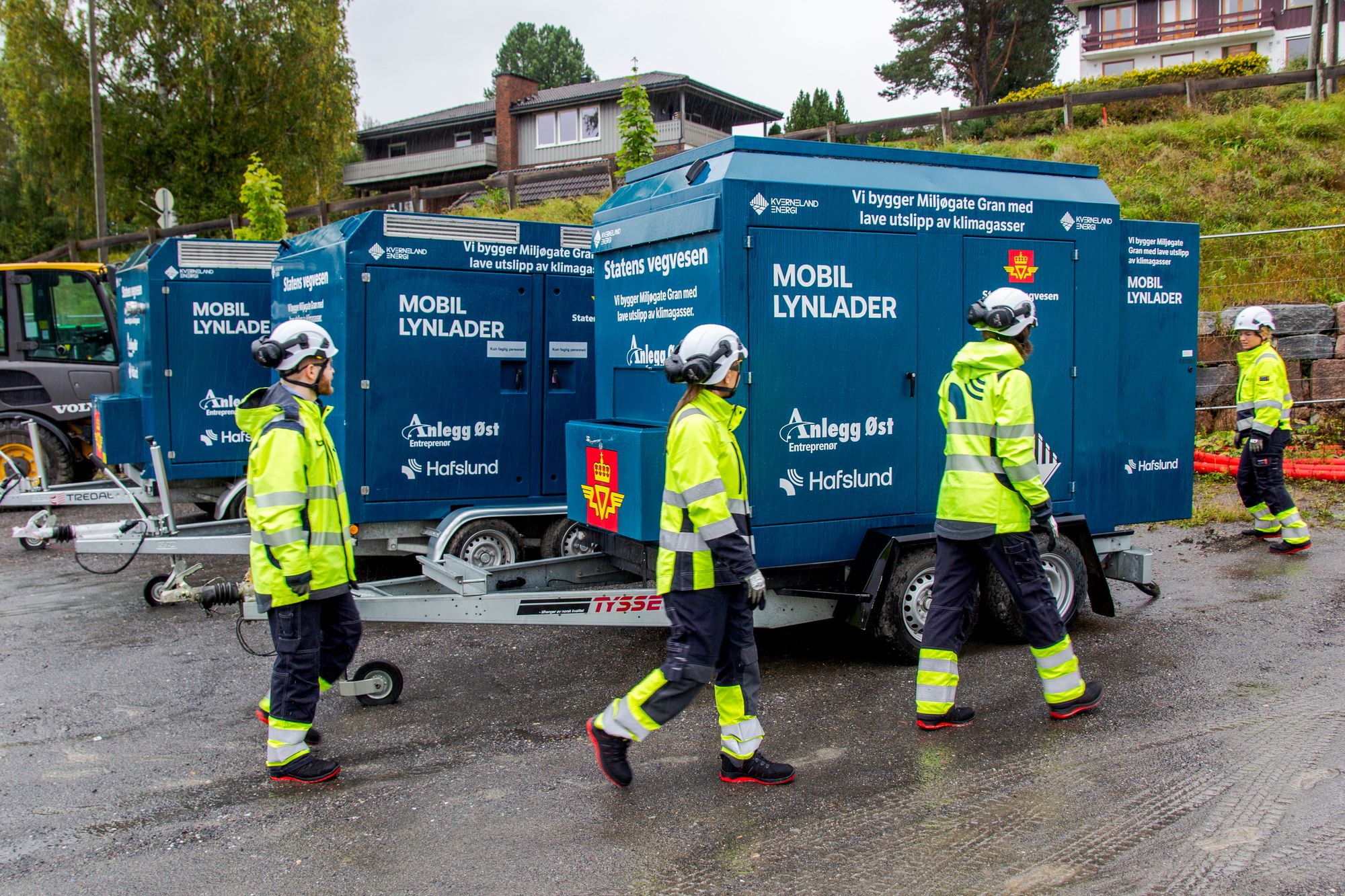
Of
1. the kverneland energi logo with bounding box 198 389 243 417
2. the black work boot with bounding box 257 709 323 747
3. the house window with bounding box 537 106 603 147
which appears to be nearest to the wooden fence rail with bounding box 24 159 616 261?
the kverneland energi logo with bounding box 198 389 243 417

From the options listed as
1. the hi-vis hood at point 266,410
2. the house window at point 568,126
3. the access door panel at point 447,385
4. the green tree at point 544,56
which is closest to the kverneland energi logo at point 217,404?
the access door panel at point 447,385

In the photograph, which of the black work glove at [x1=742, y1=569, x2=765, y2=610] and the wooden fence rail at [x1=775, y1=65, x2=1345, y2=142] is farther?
the wooden fence rail at [x1=775, y1=65, x2=1345, y2=142]

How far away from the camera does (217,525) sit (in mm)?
8547

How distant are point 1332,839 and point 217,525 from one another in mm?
7537

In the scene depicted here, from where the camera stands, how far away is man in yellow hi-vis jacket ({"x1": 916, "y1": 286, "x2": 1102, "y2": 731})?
5.01 meters

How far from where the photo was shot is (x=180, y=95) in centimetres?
3341

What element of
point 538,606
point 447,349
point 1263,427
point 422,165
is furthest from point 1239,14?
point 538,606

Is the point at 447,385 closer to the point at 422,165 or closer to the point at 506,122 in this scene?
the point at 506,122

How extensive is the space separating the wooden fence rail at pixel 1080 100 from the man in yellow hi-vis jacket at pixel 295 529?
16022 mm

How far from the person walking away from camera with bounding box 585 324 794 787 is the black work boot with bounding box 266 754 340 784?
3.69 feet

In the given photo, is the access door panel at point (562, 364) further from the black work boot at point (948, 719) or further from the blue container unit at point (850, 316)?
the black work boot at point (948, 719)

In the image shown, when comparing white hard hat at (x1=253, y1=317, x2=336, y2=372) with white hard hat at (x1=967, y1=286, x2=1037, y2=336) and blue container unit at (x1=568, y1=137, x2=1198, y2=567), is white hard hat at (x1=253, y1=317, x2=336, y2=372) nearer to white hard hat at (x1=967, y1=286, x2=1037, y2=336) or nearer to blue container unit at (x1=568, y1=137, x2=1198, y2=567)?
blue container unit at (x1=568, y1=137, x2=1198, y2=567)

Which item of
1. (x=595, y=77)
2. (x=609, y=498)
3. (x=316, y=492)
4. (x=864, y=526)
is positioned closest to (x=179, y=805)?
(x=316, y=492)

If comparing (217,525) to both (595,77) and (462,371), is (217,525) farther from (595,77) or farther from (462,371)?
(595,77)
